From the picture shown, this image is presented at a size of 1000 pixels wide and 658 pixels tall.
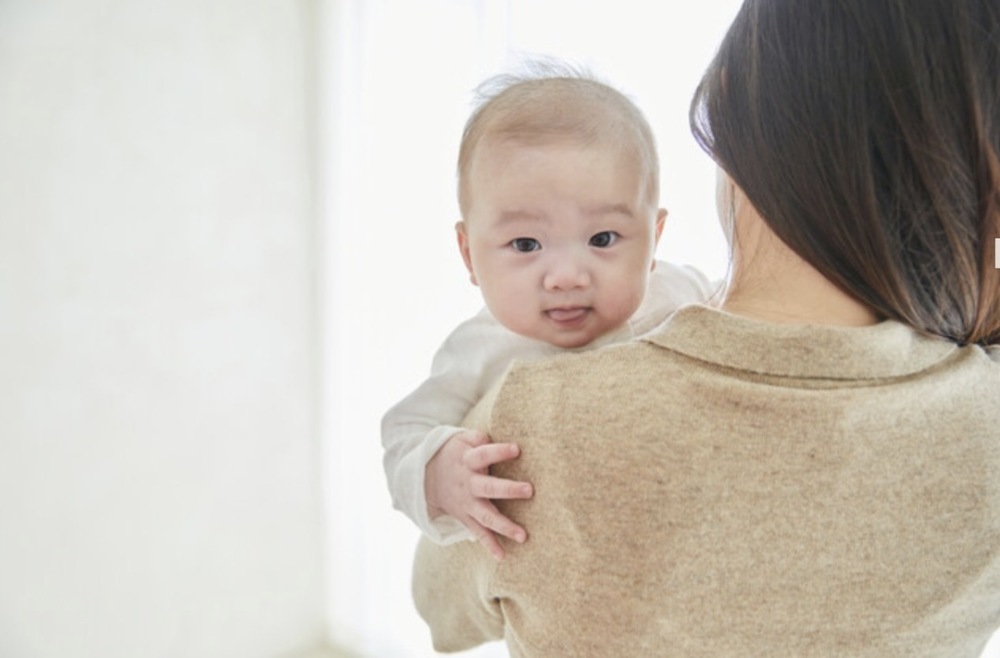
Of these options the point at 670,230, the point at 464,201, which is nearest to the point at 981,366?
the point at 464,201

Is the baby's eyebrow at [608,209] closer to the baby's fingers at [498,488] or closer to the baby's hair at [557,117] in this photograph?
the baby's hair at [557,117]

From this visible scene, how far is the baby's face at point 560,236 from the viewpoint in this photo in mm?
969

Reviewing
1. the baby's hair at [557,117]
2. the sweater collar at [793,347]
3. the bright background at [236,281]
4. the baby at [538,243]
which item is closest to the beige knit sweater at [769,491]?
the sweater collar at [793,347]

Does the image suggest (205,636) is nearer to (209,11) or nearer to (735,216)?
(209,11)

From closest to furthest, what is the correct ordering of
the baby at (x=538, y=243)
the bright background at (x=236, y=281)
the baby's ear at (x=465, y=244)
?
the baby at (x=538, y=243)
the baby's ear at (x=465, y=244)
the bright background at (x=236, y=281)

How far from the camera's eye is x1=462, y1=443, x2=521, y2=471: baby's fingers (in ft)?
2.38

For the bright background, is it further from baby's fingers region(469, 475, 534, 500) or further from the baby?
baby's fingers region(469, 475, 534, 500)

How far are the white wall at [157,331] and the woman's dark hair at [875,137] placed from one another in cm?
191

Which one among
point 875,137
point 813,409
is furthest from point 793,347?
point 875,137

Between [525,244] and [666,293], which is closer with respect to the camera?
[525,244]

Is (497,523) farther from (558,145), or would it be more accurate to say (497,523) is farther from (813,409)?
(558,145)

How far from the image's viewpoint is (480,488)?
2.43ft

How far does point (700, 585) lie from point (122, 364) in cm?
198

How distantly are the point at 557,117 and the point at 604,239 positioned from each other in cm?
15
